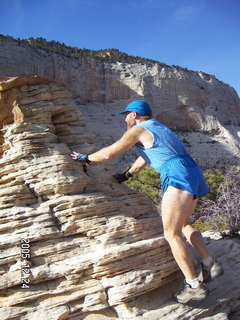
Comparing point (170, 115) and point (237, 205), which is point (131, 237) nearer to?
point (237, 205)

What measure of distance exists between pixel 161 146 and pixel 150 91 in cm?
3637

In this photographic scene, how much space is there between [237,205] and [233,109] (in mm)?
41793

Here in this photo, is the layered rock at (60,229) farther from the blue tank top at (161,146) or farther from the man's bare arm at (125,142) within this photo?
the blue tank top at (161,146)

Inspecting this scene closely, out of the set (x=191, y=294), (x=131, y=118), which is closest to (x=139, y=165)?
(x=131, y=118)

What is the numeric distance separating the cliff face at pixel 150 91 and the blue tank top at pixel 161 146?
28.3 meters

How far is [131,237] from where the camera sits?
3.83 metres

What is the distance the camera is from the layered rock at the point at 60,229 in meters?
3.42

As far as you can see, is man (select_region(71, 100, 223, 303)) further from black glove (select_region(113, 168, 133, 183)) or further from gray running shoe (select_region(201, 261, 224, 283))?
black glove (select_region(113, 168, 133, 183))

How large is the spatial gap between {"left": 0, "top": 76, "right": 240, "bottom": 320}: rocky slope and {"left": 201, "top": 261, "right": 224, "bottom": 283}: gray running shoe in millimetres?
340

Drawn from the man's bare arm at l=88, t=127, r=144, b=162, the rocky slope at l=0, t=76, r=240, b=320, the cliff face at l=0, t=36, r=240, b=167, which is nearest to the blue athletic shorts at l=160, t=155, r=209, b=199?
the man's bare arm at l=88, t=127, r=144, b=162

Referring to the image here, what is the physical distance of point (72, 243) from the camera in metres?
3.69

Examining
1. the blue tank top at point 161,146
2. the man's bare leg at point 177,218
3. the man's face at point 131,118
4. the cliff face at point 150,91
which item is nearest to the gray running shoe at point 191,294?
the man's bare leg at point 177,218

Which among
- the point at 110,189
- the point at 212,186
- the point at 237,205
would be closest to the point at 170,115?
the point at 212,186

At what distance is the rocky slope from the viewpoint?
3.42 meters
